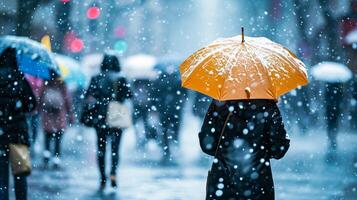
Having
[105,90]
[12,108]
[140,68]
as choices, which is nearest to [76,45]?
[140,68]

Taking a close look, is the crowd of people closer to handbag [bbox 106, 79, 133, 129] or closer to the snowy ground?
handbag [bbox 106, 79, 133, 129]

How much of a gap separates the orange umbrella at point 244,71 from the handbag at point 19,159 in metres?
2.29

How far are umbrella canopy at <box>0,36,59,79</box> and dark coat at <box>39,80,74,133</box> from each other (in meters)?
3.78

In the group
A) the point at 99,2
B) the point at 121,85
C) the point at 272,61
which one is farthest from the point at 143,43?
the point at 272,61

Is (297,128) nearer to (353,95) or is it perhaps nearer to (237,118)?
(353,95)

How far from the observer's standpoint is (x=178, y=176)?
10297mm

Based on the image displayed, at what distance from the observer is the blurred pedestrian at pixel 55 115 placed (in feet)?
38.8

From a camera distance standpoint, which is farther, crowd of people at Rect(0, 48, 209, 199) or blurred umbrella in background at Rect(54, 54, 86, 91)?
blurred umbrella in background at Rect(54, 54, 86, 91)

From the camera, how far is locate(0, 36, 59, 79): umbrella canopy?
773cm

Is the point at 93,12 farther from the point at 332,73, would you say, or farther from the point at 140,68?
the point at 332,73

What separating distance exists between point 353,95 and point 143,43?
32019mm

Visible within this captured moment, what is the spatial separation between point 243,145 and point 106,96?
178 inches

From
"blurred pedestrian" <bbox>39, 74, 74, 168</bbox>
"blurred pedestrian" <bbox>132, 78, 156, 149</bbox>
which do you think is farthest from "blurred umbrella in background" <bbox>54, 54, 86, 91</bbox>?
"blurred pedestrian" <bbox>39, 74, 74, 168</bbox>

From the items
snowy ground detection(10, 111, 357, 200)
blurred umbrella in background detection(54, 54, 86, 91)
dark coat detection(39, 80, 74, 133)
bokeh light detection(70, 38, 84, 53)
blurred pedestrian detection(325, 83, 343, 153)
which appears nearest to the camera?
snowy ground detection(10, 111, 357, 200)
